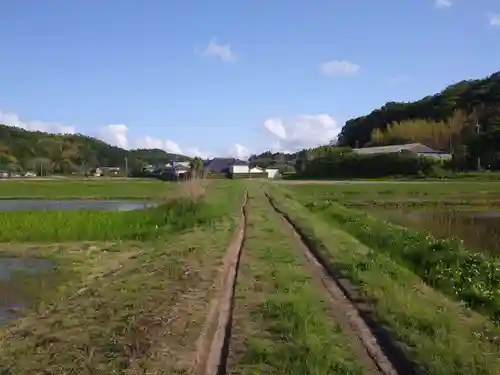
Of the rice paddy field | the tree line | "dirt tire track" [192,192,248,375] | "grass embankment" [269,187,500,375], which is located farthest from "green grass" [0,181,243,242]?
the tree line

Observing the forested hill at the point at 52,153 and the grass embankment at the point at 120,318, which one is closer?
the grass embankment at the point at 120,318

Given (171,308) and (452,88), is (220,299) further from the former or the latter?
(452,88)

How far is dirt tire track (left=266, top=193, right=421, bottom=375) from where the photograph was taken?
5582 millimetres

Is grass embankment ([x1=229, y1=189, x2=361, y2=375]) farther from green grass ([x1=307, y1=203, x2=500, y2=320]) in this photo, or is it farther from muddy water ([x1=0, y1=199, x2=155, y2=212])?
muddy water ([x1=0, y1=199, x2=155, y2=212])

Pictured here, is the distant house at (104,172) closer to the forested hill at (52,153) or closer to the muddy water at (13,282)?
the forested hill at (52,153)

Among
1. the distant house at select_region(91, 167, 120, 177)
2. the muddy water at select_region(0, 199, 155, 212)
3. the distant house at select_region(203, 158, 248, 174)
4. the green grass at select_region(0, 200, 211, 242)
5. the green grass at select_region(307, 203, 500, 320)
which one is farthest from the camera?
the distant house at select_region(91, 167, 120, 177)

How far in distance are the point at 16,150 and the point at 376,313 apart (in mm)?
137260

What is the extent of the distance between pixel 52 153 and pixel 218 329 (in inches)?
5410

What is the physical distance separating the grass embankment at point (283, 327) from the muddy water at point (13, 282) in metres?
3.65

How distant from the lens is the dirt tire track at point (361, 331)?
5582 mm

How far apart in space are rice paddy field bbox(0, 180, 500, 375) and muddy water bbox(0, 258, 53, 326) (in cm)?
5

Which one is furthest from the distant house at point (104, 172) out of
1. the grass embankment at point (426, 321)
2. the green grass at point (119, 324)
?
the grass embankment at point (426, 321)

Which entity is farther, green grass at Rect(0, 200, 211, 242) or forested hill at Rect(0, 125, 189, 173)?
forested hill at Rect(0, 125, 189, 173)

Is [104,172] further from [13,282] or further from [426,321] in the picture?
[426,321]
